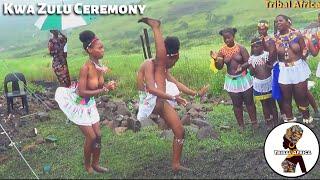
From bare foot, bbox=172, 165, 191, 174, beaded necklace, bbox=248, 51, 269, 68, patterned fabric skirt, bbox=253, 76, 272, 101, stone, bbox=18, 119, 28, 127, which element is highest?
beaded necklace, bbox=248, 51, 269, 68

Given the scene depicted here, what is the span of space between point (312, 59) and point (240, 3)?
148cm

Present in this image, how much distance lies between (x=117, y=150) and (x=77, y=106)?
1.13m

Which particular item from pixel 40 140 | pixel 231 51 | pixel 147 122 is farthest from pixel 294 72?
Answer: pixel 40 140

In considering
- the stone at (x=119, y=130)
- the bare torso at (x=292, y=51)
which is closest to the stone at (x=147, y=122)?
the stone at (x=119, y=130)

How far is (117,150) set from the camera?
27.9 ft

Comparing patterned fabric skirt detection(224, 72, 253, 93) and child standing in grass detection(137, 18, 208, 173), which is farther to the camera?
patterned fabric skirt detection(224, 72, 253, 93)

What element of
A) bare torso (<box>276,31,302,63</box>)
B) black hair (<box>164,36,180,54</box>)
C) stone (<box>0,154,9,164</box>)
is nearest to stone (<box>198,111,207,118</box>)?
bare torso (<box>276,31,302,63</box>)

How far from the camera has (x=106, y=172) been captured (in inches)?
306

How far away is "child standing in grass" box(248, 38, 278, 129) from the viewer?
862 cm

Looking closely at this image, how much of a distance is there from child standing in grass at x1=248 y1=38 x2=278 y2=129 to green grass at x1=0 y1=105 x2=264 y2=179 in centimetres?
42

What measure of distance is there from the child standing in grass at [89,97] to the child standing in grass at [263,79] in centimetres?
232

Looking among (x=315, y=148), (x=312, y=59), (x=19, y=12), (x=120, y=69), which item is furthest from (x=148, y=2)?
(x=315, y=148)

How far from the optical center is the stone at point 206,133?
28.4 feet

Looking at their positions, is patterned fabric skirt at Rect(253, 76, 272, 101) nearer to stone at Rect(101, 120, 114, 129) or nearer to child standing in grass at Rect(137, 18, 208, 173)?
child standing in grass at Rect(137, 18, 208, 173)
